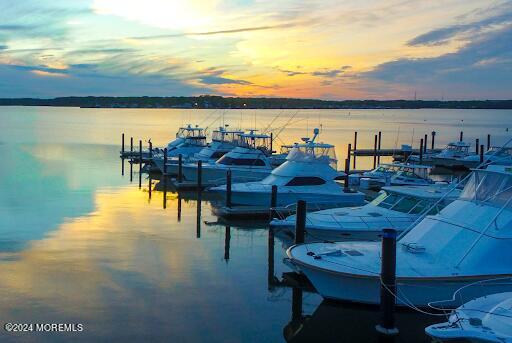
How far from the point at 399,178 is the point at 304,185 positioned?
25.3 ft

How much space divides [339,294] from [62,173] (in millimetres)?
30932

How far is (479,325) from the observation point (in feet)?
31.3

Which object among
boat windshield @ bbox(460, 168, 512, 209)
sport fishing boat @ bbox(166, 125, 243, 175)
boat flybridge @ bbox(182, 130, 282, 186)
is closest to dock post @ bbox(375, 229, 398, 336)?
boat windshield @ bbox(460, 168, 512, 209)

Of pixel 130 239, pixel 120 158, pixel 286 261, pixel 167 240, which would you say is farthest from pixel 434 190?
pixel 120 158

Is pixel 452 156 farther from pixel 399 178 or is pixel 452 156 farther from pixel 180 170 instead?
pixel 180 170

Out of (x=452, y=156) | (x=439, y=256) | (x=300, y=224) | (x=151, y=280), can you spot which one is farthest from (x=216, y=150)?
(x=439, y=256)

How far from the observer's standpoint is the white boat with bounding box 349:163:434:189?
31.0m

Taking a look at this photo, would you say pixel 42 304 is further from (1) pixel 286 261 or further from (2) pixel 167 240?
(2) pixel 167 240

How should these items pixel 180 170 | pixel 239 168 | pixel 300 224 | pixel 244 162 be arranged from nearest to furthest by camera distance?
pixel 300 224
pixel 239 168
pixel 244 162
pixel 180 170

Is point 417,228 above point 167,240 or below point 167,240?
above

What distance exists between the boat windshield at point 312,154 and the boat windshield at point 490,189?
38.4ft

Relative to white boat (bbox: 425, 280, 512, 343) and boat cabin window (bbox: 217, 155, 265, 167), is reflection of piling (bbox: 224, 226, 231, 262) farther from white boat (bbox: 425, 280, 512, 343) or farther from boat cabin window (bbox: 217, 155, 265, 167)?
boat cabin window (bbox: 217, 155, 265, 167)

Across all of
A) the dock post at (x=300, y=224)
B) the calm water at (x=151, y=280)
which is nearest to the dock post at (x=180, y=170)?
the calm water at (x=151, y=280)

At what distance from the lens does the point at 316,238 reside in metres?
18.5
